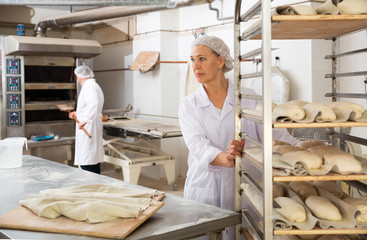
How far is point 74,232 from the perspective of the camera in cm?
154

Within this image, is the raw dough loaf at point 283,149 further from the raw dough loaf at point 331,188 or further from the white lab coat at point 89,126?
the white lab coat at point 89,126

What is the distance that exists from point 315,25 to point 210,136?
99 cm

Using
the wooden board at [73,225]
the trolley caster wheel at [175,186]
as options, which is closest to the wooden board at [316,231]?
the wooden board at [73,225]

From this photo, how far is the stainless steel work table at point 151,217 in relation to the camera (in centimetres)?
158

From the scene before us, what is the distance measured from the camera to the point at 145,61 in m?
6.18

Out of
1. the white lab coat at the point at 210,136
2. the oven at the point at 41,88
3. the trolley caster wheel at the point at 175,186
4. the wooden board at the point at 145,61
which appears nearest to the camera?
the white lab coat at the point at 210,136

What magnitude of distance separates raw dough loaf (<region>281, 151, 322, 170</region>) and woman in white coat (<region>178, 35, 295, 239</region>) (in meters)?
0.64

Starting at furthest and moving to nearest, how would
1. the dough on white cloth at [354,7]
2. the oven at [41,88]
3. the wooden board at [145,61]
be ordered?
the wooden board at [145,61], the oven at [41,88], the dough on white cloth at [354,7]

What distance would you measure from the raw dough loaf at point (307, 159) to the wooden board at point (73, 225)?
0.63m

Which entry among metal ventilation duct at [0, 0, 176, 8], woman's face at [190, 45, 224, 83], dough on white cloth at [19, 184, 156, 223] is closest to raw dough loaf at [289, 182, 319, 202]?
dough on white cloth at [19, 184, 156, 223]

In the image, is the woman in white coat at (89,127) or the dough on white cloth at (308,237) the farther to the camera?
the woman in white coat at (89,127)

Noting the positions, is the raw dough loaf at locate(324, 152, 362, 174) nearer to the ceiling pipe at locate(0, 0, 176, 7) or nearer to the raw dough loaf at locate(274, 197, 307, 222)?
the raw dough loaf at locate(274, 197, 307, 222)

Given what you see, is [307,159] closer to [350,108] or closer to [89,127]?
[350,108]

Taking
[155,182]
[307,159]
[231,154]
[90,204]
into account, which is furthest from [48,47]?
[307,159]
